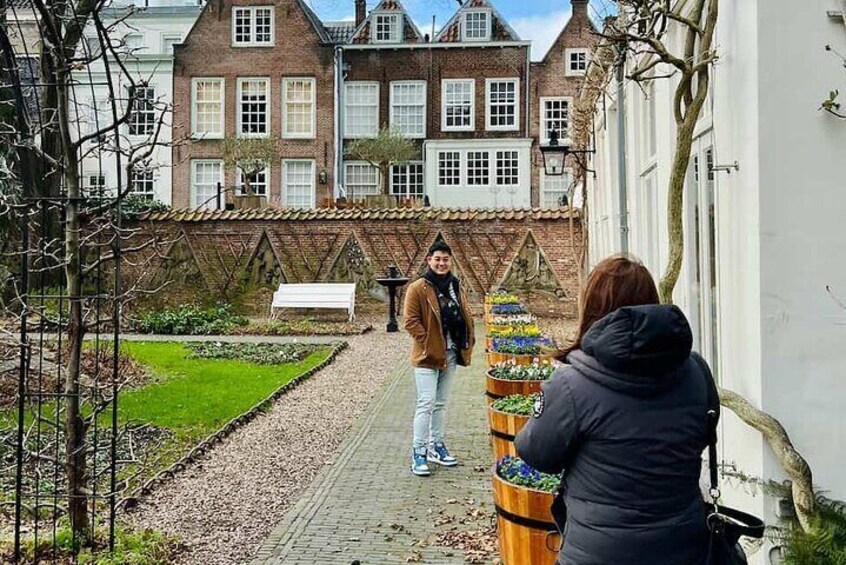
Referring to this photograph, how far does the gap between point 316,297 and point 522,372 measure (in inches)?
563

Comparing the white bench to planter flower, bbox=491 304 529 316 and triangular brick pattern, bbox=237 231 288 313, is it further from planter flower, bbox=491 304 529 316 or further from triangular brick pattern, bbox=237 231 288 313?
planter flower, bbox=491 304 529 316

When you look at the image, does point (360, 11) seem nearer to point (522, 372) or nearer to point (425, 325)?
point (425, 325)

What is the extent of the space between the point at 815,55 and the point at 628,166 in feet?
19.5

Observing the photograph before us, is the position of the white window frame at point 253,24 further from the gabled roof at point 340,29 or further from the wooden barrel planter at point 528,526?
the wooden barrel planter at point 528,526

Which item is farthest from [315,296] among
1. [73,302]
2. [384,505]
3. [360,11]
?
[360,11]

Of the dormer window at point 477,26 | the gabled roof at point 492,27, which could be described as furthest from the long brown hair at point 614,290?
the dormer window at point 477,26

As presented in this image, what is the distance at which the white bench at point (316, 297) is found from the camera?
20.2m

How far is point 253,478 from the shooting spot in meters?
6.71

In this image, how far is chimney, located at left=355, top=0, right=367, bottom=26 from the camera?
124 ft

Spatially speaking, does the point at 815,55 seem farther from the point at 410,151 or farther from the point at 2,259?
the point at 410,151

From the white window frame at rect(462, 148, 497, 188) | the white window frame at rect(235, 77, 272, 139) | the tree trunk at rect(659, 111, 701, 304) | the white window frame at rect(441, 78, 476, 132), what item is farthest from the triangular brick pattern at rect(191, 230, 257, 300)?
the tree trunk at rect(659, 111, 701, 304)

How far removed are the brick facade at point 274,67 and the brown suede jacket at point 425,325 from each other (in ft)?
92.9

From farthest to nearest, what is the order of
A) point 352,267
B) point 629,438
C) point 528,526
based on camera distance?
1. point 352,267
2. point 528,526
3. point 629,438

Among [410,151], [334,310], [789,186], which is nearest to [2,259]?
[334,310]
